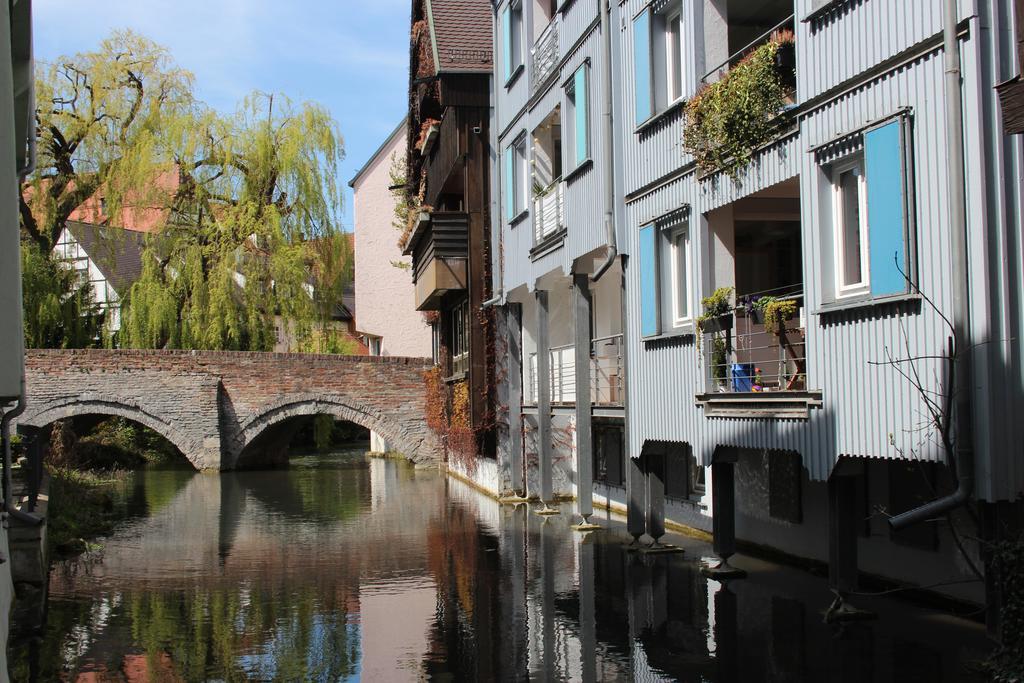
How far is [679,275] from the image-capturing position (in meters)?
12.2

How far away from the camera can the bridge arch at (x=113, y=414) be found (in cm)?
2942

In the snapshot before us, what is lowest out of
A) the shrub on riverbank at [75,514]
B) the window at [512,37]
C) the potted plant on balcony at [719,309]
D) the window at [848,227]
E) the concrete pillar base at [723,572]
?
the concrete pillar base at [723,572]

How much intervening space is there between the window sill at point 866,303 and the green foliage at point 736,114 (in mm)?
1765

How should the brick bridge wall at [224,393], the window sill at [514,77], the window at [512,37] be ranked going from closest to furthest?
1. the window sill at [514,77]
2. the window at [512,37]
3. the brick bridge wall at [224,393]

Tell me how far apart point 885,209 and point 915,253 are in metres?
0.41

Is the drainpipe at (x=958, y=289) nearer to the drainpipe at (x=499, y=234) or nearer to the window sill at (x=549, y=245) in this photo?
the window sill at (x=549, y=245)

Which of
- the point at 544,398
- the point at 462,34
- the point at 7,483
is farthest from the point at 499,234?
the point at 7,483

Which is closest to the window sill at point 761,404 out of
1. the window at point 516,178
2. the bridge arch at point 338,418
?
the window at point 516,178

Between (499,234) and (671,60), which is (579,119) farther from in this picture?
(499,234)

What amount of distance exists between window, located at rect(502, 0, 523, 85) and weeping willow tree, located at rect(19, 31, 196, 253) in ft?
49.8

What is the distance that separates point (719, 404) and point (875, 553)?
1855mm

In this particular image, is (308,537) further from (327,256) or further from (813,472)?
(327,256)

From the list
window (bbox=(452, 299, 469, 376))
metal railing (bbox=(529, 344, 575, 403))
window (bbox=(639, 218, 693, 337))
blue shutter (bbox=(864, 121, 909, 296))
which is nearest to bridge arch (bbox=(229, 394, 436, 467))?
window (bbox=(452, 299, 469, 376))

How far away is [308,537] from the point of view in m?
16.1
